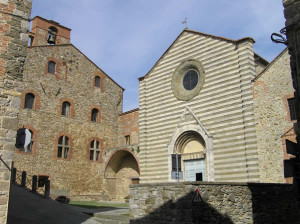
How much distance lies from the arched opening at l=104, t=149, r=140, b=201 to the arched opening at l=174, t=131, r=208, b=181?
26.5ft

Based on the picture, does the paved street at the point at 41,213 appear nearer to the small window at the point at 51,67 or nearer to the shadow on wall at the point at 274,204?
the shadow on wall at the point at 274,204

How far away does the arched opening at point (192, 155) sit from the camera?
15.9 meters

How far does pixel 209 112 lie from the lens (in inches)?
625

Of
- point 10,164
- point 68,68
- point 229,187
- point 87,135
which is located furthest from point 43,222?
point 68,68

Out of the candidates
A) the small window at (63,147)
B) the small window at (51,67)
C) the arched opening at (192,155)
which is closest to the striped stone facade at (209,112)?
the arched opening at (192,155)

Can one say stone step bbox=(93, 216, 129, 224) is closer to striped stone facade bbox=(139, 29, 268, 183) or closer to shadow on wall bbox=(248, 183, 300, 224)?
shadow on wall bbox=(248, 183, 300, 224)

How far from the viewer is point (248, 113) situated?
46.6ft

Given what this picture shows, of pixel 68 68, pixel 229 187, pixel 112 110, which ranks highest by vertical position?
pixel 68 68

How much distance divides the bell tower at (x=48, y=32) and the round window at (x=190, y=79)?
530 inches

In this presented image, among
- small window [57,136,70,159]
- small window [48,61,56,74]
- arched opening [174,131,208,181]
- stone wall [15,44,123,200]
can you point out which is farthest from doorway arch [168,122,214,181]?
small window [48,61,56,74]

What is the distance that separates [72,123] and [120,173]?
5852mm

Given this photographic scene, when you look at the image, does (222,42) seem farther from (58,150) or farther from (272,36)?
(58,150)

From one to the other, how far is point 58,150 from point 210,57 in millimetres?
13370

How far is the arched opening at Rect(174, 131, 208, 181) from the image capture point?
15922 mm
